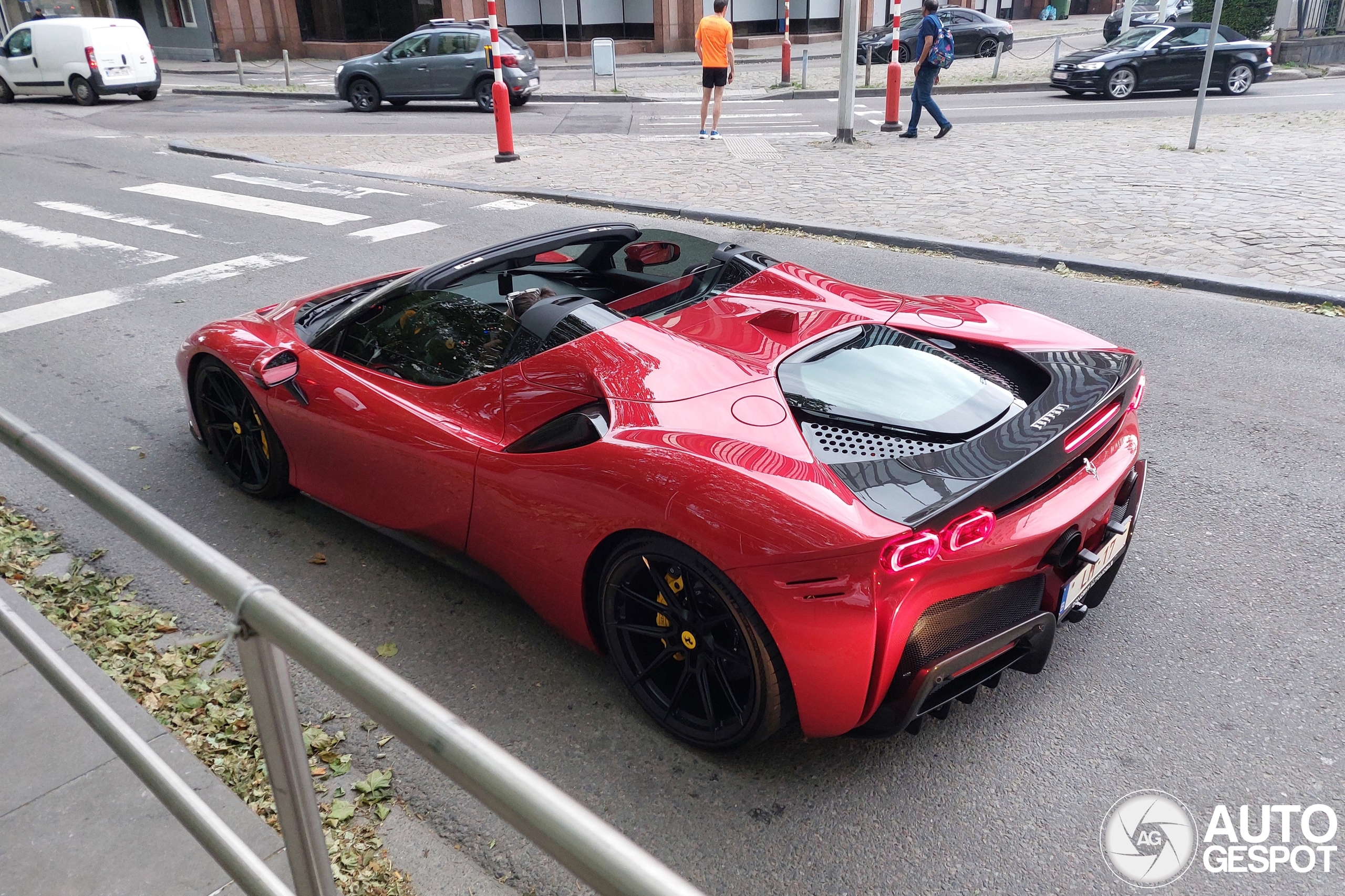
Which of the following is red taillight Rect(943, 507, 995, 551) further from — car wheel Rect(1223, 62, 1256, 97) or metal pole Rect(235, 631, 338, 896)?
car wheel Rect(1223, 62, 1256, 97)

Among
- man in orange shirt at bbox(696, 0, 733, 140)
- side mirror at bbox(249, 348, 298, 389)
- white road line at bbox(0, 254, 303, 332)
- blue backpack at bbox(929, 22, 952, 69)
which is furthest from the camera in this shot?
man in orange shirt at bbox(696, 0, 733, 140)

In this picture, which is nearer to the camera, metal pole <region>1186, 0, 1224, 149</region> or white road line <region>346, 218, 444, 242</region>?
white road line <region>346, 218, 444, 242</region>

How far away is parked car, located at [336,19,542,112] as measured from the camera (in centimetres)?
2081

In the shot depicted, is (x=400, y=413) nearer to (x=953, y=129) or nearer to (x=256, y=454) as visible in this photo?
(x=256, y=454)

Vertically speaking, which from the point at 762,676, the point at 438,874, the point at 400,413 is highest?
the point at 400,413

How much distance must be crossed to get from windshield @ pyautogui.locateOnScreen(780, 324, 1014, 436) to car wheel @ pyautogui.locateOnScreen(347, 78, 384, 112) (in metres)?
20.5

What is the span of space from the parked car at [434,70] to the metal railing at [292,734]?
20388mm

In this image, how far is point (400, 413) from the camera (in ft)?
12.4

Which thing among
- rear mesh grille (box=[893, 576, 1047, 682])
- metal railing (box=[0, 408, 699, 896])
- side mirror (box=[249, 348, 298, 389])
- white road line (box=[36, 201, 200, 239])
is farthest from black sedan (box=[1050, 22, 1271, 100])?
metal railing (box=[0, 408, 699, 896])

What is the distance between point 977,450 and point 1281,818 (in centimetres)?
133

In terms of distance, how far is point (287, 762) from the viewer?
1652 millimetres

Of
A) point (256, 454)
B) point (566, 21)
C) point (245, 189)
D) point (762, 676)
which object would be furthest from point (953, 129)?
point (566, 21)

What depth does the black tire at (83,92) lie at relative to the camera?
76.1 feet

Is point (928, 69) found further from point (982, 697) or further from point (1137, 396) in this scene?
point (982, 697)
